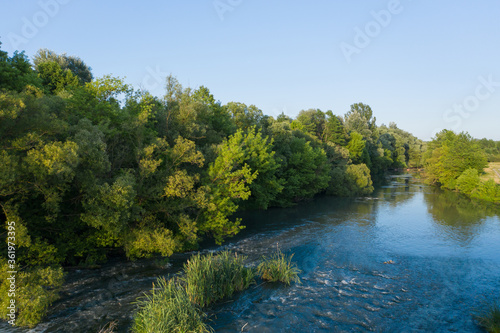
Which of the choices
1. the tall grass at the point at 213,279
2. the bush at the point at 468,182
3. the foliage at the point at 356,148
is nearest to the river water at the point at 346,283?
the tall grass at the point at 213,279

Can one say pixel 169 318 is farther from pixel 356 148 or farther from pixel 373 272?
pixel 356 148

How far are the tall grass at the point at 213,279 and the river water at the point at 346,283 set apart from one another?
0.61 meters

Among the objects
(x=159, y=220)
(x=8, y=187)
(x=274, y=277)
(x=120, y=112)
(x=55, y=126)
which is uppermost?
(x=120, y=112)

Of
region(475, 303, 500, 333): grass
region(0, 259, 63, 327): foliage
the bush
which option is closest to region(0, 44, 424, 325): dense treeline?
region(0, 259, 63, 327): foliage

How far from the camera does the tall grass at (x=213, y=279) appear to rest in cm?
1400

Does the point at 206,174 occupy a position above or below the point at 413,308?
above

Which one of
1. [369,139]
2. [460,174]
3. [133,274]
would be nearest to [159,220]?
[133,274]

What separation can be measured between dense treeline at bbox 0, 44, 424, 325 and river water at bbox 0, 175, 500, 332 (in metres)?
1.85

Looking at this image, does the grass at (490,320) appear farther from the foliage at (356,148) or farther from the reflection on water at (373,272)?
the foliage at (356,148)

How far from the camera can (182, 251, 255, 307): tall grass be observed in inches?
551

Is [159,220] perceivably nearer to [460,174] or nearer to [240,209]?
[240,209]

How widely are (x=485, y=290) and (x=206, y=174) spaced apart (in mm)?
20880

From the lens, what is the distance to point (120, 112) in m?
23.0

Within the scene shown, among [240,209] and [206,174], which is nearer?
[206,174]
